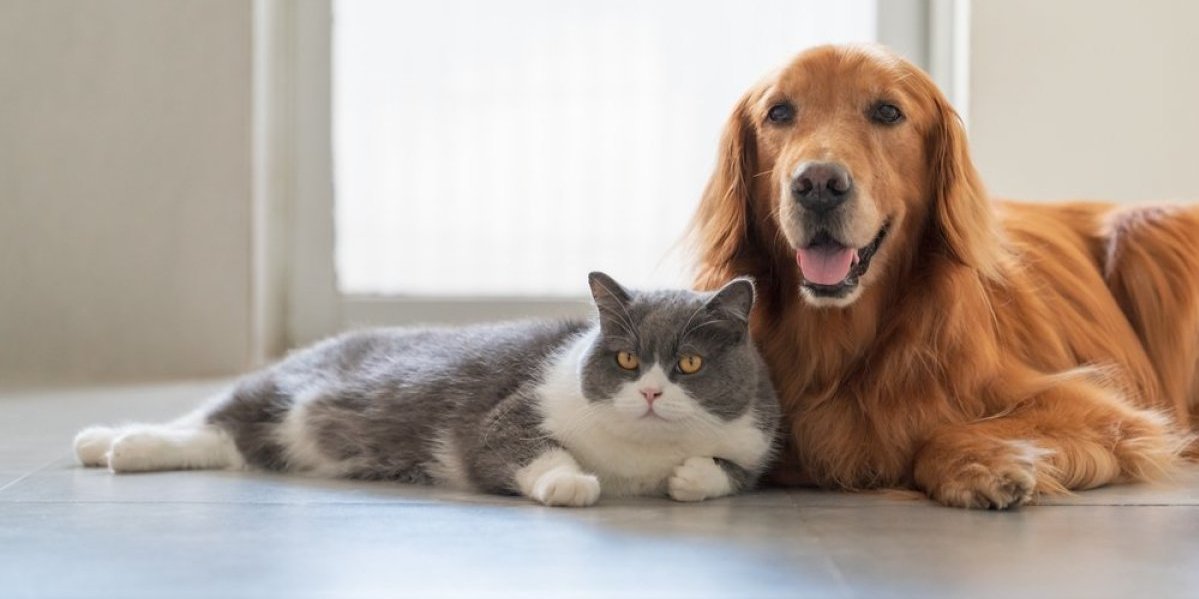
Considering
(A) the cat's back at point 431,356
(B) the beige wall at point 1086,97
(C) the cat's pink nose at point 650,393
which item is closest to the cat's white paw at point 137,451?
(A) the cat's back at point 431,356

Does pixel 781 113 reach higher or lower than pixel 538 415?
higher

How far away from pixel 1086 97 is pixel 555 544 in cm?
319

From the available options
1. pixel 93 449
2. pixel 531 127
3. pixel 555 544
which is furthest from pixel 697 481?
pixel 531 127

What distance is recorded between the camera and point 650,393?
209 centimetres

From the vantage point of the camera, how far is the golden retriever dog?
7.02ft

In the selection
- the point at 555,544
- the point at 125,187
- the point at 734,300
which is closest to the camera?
the point at 555,544

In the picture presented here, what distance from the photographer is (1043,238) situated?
8.87 ft

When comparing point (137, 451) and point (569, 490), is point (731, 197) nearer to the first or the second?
point (569, 490)

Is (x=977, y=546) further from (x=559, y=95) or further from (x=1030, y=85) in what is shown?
(x=559, y=95)

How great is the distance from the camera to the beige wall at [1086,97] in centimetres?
429

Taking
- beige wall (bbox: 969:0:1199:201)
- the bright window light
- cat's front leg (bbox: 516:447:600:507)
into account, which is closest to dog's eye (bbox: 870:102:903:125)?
cat's front leg (bbox: 516:447:600:507)

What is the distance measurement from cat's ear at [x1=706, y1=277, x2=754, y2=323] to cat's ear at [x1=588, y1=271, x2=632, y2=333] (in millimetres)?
146

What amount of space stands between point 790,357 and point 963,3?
8.21ft

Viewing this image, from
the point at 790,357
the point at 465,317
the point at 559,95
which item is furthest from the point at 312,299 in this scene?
the point at 790,357
